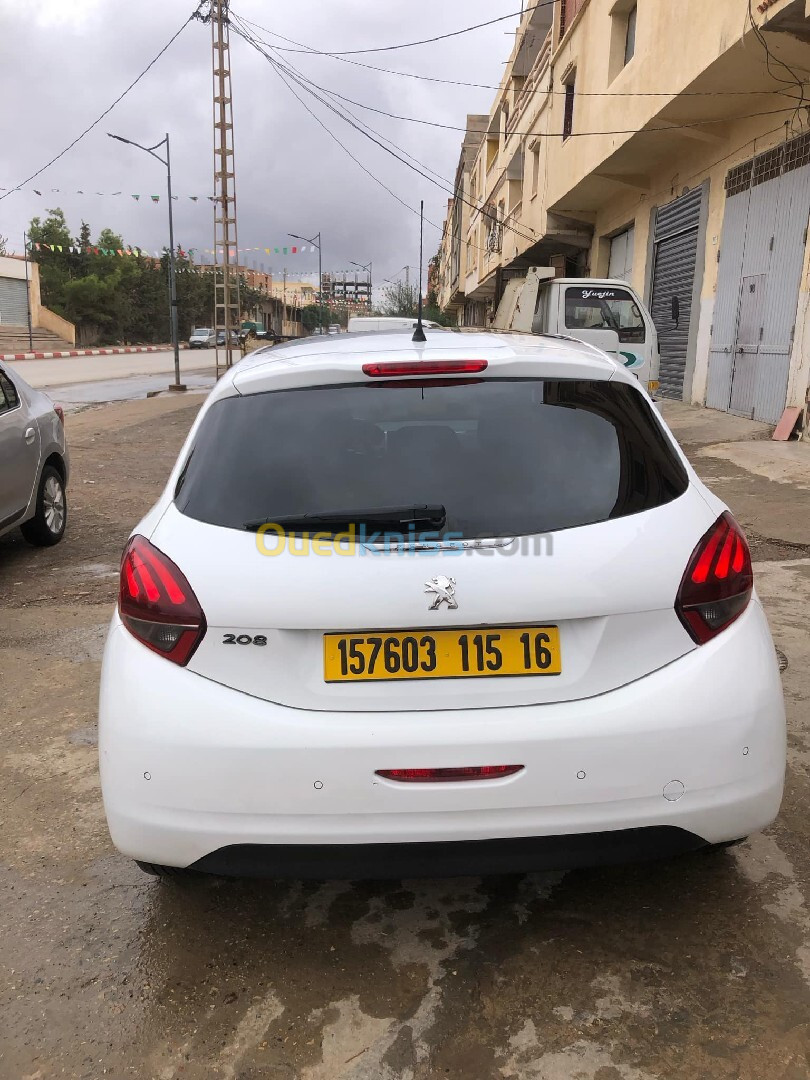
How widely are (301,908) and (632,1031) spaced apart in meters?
0.96

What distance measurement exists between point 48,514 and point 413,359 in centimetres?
533

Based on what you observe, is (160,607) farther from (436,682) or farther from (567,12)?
(567,12)

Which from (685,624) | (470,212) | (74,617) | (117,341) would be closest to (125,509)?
(74,617)

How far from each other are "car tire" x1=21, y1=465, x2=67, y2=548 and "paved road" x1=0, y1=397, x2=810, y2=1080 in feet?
12.7

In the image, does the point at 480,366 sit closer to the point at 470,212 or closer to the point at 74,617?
the point at 74,617

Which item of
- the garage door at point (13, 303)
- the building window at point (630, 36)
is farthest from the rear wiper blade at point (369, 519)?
the garage door at point (13, 303)

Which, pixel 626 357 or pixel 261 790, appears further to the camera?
pixel 626 357

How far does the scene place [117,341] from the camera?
66.3 meters

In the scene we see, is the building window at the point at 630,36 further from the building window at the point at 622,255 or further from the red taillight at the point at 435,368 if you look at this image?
the red taillight at the point at 435,368

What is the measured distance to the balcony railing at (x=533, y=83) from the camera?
74.3 ft

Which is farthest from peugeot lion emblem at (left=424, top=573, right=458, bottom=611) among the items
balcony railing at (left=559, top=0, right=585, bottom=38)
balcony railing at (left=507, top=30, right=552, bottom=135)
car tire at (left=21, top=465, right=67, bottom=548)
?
balcony railing at (left=507, top=30, right=552, bottom=135)

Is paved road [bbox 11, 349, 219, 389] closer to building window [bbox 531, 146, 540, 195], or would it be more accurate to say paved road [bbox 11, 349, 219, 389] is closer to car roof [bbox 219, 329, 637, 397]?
building window [bbox 531, 146, 540, 195]

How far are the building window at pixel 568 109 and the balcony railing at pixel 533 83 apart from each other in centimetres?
200

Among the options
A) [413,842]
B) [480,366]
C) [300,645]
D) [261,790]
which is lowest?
[413,842]
